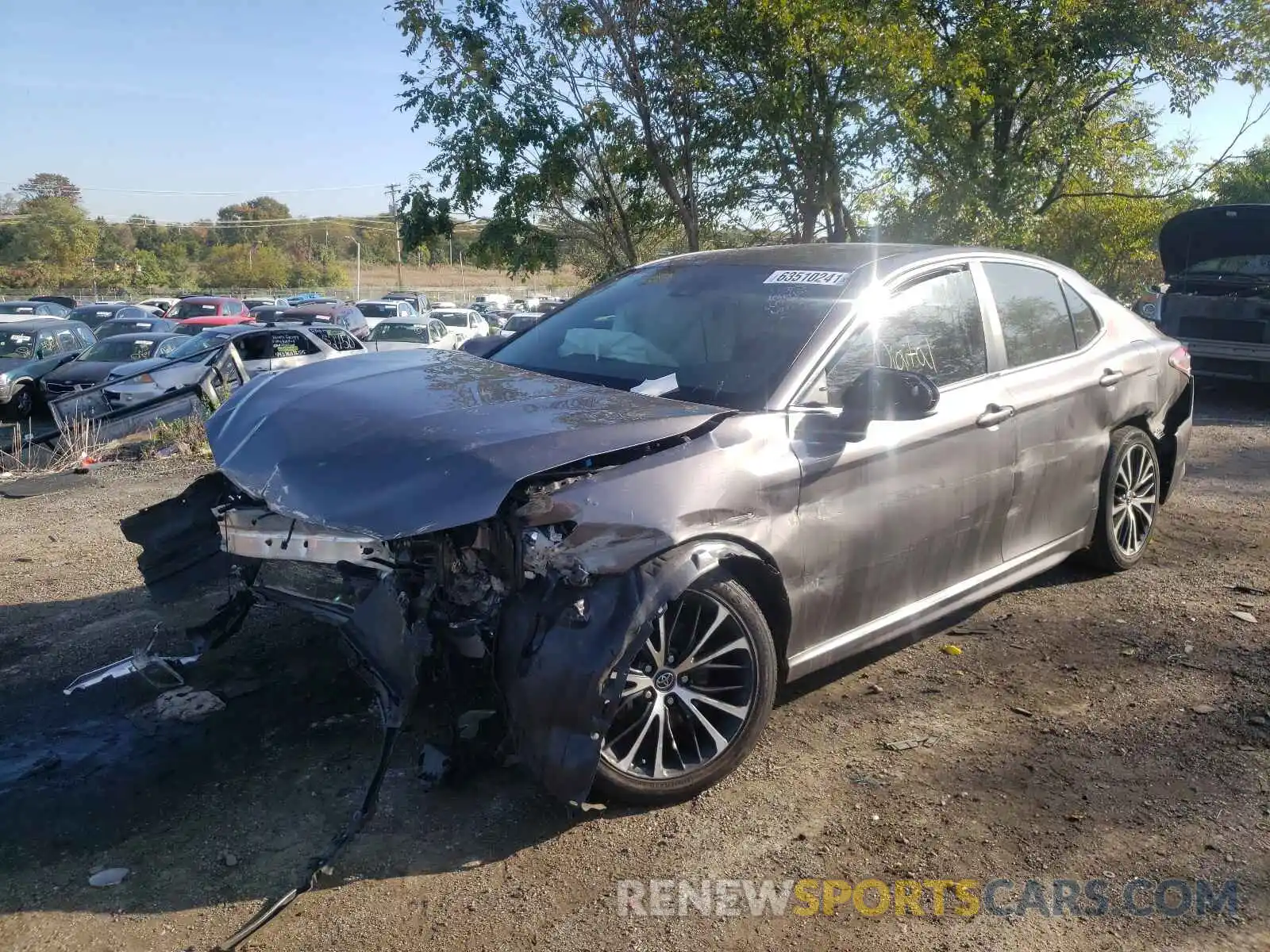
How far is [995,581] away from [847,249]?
1.60 m

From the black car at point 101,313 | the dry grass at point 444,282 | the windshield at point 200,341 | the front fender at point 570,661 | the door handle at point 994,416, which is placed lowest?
the dry grass at point 444,282

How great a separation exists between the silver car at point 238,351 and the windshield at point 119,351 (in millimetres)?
951

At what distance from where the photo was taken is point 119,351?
1719cm

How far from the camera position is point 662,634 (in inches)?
126

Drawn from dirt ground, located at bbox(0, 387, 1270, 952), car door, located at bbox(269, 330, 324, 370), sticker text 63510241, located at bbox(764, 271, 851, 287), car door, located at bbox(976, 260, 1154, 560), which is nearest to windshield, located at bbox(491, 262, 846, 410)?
sticker text 63510241, located at bbox(764, 271, 851, 287)

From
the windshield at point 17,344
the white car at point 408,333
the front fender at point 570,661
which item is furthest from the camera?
the white car at point 408,333

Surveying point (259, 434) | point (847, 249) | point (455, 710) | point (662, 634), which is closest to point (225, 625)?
point (259, 434)

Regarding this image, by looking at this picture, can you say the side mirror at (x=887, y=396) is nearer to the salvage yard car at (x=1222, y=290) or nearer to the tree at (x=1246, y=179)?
the salvage yard car at (x=1222, y=290)

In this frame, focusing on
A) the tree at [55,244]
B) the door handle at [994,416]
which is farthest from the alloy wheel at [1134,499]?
the tree at [55,244]

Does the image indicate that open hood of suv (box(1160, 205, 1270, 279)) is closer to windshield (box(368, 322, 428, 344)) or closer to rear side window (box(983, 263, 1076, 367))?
rear side window (box(983, 263, 1076, 367))

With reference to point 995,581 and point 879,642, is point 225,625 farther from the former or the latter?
point 995,581

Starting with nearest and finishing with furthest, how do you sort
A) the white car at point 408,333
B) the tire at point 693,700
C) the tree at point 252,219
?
the tire at point 693,700
the white car at point 408,333
the tree at point 252,219

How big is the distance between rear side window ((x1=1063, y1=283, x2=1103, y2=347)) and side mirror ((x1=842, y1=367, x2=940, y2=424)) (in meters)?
1.87

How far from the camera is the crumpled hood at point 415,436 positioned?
302cm
